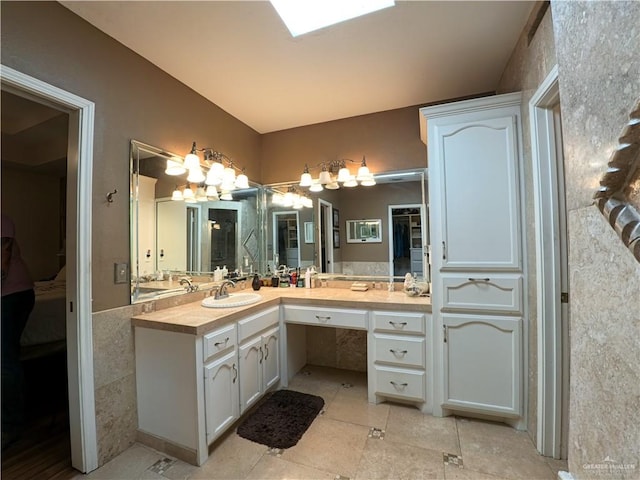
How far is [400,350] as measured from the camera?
1983 mm

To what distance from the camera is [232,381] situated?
1764 millimetres

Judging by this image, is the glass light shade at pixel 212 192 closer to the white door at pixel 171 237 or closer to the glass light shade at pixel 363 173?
the white door at pixel 171 237

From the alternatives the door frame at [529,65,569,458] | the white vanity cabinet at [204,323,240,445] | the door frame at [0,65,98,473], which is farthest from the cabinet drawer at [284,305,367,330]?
the door frame at [0,65,98,473]

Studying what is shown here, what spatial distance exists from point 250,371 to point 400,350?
110cm

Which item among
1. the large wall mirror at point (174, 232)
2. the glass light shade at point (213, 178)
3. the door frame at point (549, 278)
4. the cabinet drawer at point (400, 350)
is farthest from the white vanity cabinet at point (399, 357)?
the glass light shade at point (213, 178)

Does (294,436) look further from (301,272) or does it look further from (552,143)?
(552,143)

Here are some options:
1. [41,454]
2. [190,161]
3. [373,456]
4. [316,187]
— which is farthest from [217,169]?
[373,456]

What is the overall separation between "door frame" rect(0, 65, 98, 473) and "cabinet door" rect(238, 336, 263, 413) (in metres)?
0.80

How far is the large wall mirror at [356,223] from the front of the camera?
2.47 m

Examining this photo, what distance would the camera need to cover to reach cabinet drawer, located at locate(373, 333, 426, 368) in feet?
6.39

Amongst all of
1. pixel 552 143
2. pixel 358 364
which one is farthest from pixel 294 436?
pixel 552 143

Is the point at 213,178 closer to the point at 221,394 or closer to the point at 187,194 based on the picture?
the point at 187,194

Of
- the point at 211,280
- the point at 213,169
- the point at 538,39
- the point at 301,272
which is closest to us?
the point at 538,39

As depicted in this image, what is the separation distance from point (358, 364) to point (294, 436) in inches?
41.4
